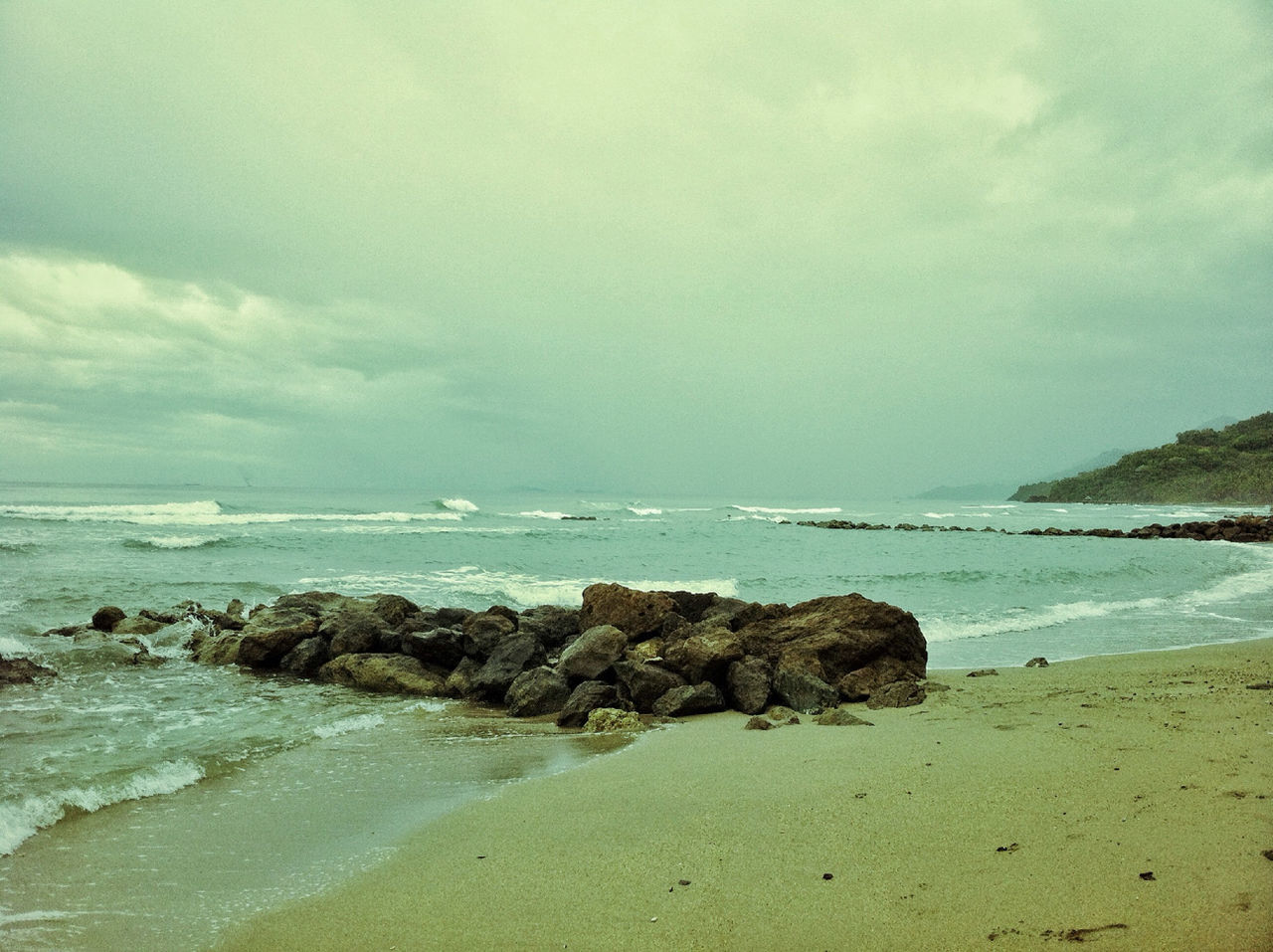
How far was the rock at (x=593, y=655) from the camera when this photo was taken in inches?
366

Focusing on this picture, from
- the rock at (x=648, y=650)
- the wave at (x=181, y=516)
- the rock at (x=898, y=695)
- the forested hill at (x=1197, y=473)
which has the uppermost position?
the forested hill at (x=1197, y=473)

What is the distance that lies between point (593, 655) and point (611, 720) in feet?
5.06

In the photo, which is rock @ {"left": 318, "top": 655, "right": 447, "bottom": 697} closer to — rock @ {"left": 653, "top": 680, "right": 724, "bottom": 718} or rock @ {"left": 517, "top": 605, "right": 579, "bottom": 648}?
rock @ {"left": 517, "top": 605, "right": 579, "bottom": 648}

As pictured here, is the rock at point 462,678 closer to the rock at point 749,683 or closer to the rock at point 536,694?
the rock at point 536,694

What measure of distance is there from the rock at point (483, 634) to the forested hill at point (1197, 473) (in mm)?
86753

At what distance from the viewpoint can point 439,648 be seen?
11.0 meters

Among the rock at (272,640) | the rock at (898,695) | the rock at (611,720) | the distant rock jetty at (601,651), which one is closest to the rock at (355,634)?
the distant rock jetty at (601,651)

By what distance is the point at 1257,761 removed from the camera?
15.2ft

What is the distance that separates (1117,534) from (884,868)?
147 feet

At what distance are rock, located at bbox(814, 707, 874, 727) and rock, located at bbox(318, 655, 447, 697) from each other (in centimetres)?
533

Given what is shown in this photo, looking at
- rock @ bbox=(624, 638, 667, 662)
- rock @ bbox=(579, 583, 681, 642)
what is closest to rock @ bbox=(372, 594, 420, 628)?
rock @ bbox=(579, 583, 681, 642)

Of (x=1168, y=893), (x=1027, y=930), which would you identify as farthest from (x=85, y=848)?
(x=1168, y=893)

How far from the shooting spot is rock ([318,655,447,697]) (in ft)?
33.1

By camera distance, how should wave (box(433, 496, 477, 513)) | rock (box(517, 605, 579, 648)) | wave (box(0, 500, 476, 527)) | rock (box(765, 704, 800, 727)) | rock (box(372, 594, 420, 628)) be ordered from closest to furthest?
rock (box(765, 704, 800, 727)) → rock (box(517, 605, 579, 648)) → rock (box(372, 594, 420, 628)) → wave (box(0, 500, 476, 527)) → wave (box(433, 496, 477, 513))
